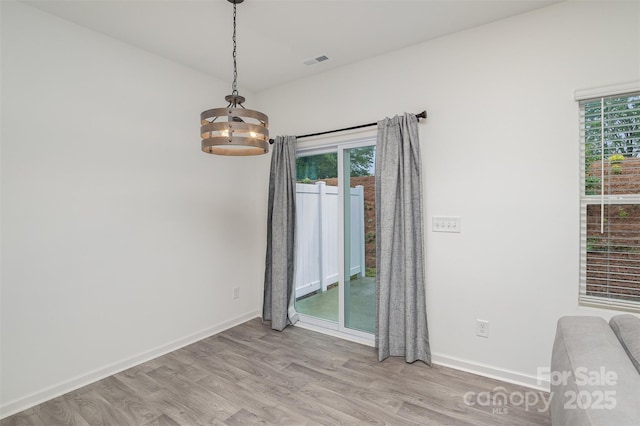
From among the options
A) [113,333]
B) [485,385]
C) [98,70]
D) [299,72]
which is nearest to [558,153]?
[485,385]

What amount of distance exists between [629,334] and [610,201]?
1270mm

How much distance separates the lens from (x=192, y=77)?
3176mm

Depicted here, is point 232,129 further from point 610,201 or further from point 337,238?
point 610,201

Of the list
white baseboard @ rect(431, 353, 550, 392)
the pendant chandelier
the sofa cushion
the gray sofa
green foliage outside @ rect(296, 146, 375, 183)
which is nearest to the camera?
the gray sofa

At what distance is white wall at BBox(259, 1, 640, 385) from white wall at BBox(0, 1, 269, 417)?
209 cm

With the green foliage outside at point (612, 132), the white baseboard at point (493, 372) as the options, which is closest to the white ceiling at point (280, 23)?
the green foliage outside at point (612, 132)

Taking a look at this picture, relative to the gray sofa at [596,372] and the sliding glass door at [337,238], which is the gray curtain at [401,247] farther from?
the gray sofa at [596,372]

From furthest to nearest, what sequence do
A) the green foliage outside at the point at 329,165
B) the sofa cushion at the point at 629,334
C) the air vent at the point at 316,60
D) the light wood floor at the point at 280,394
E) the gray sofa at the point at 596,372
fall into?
the green foliage outside at the point at 329,165, the air vent at the point at 316,60, the light wood floor at the point at 280,394, the sofa cushion at the point at 629,334, the gray sofa at the point at 596,372

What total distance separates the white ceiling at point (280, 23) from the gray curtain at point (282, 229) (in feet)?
3.20

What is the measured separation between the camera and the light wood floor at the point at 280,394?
2.00m

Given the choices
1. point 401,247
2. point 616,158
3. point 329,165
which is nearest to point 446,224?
point 401,247

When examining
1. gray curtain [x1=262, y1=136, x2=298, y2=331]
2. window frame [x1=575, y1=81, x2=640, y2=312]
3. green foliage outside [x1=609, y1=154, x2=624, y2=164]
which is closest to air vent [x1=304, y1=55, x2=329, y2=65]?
gray curtain [x1=262, y1=136, x2=298, y2=331]

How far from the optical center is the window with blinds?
2023mm

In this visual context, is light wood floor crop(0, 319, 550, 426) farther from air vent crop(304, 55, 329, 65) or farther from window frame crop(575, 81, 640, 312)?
air vent crop(304, 55, 329, 65)
